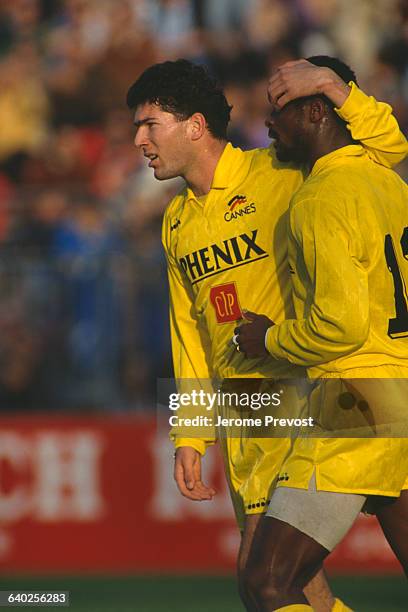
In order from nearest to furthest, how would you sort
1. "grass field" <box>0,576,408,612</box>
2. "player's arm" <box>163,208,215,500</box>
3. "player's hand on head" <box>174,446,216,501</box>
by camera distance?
1. "player's hand on head" <box>174,446,216,501</box>
2. "player's arm" <box>163,208,215,500</box>
3. "grass field" <box>0,576,408,612</box>

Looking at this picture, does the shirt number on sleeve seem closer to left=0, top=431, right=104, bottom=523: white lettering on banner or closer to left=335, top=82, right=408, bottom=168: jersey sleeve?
left=335, top=82, right=408, bottom=168: jersey sleeve

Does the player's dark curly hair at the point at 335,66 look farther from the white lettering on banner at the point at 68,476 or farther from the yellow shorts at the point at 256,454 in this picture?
the white lettering on banner at the point at 68,476

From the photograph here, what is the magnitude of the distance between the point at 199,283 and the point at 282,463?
84cm

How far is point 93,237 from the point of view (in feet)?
35.8

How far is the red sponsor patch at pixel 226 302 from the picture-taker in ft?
17.8

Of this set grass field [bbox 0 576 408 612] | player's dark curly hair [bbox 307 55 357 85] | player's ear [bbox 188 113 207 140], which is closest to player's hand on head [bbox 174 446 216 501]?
player's ear [bbox 188 113 207 140]

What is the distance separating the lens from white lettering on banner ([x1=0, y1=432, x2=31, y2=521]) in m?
10.4

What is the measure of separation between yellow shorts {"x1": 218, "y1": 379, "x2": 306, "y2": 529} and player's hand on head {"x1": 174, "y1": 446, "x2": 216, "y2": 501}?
12cm

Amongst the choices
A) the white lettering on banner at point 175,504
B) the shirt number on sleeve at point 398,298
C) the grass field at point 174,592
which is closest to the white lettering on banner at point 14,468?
the grass field at point 174,592

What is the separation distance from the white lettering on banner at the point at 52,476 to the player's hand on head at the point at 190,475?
4857mm

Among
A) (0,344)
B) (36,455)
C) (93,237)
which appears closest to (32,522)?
(36,455)

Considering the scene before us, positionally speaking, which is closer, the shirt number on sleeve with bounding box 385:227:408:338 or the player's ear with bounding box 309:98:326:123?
the shirt number on sleeve with bounding box 385:227:408:338

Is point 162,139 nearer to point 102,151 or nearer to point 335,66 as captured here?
point 335,66

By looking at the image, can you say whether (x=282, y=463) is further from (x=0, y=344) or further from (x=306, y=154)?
(x=0, y=344)
